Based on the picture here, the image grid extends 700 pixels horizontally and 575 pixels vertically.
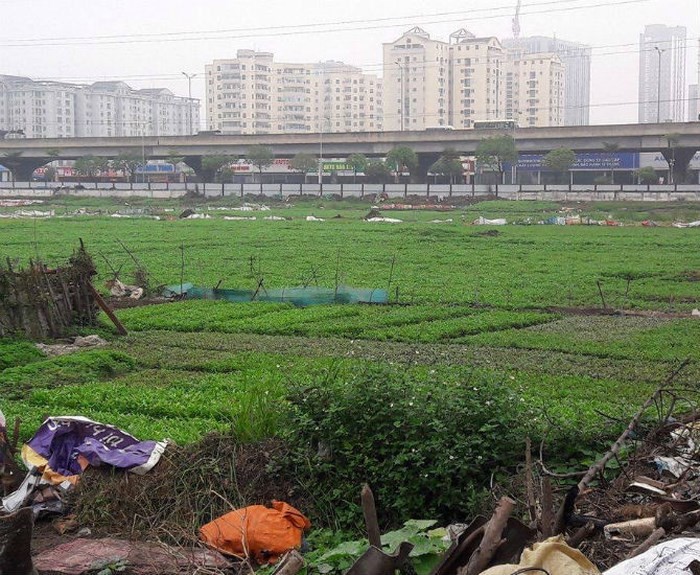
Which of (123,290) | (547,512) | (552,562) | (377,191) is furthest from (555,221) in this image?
(552,562)

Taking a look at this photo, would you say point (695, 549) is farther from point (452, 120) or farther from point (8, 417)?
point (452, 120)

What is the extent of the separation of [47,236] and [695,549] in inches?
1723

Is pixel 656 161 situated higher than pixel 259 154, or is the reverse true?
pixel 259 154

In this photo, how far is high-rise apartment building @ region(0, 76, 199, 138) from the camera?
549ft

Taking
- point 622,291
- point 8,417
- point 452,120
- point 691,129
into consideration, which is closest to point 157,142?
point 691,129

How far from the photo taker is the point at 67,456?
33.7ft

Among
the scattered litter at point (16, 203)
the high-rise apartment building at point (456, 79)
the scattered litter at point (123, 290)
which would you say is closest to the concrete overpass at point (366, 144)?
the scattered litter at point (16, 203)

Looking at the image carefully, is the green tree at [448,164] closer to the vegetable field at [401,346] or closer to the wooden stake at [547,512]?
the vegetable field at [401,346]

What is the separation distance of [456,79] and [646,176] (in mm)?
72551

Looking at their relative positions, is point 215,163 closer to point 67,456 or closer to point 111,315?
point 111,315

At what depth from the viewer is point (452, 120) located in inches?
6097

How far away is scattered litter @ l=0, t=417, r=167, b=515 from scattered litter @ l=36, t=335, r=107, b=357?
7.66m

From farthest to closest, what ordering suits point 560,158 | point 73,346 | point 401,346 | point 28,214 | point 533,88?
1. point 533,88
2. point 560,158
3. point 28,214
4. point 401,346
5. point 73,346

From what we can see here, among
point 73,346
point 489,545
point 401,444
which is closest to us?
point 489,545
